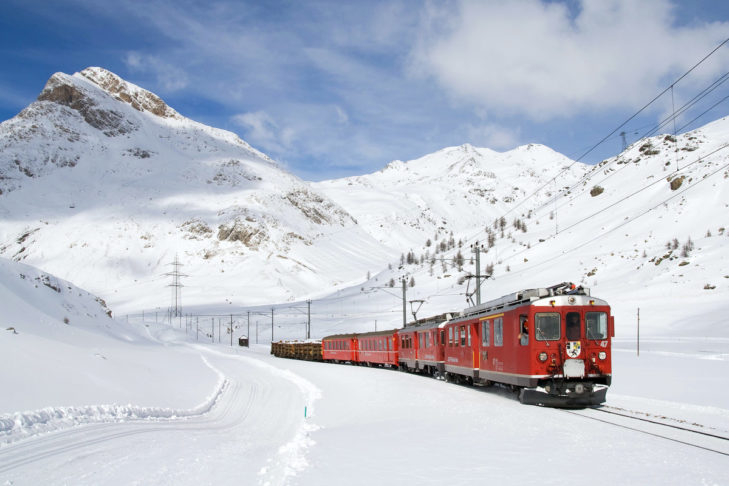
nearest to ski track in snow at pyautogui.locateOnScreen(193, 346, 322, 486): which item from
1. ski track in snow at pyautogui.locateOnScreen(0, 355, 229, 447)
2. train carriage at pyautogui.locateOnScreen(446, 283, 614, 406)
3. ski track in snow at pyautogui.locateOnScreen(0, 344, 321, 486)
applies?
ski track in snow at pyautogui.locateOnScreen(0, 344, 321, 486)

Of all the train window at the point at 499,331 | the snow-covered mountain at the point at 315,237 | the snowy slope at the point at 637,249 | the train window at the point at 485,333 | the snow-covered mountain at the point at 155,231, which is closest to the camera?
the train window at the point at 499,331

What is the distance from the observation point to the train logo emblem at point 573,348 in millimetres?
17595

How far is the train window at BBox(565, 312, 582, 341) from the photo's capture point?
58.5ft

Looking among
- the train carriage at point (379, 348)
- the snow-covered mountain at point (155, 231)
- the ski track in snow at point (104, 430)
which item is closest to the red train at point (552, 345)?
the ski track in snow at point (104, 430)

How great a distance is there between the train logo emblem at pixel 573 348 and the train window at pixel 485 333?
4075 mm

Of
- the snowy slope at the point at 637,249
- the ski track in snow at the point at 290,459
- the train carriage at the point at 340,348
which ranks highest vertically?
the snowy slope at the point at 637,249

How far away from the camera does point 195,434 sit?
13.9 metres

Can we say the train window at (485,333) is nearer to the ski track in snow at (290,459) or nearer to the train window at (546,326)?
the train window at (546,326)

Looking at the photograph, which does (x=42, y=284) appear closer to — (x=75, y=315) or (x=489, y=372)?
(x=75, y=315)

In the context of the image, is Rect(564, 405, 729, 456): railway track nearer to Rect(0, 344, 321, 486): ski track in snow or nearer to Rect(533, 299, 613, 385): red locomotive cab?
Rect(533, 299, 613, 385): red locomotive cab

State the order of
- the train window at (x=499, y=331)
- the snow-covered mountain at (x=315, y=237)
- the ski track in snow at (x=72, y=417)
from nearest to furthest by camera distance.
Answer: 1. the ski track in snow at (x=72, y=417)
2. the train window at (x=499, y=331)
3. the snow-covered mountain at (x=315, y=237)

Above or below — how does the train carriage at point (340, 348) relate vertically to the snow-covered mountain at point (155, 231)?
below

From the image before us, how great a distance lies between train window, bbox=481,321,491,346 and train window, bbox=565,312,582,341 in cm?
393

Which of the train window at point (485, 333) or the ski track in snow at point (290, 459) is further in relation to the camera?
the train window at point (485, 333)
